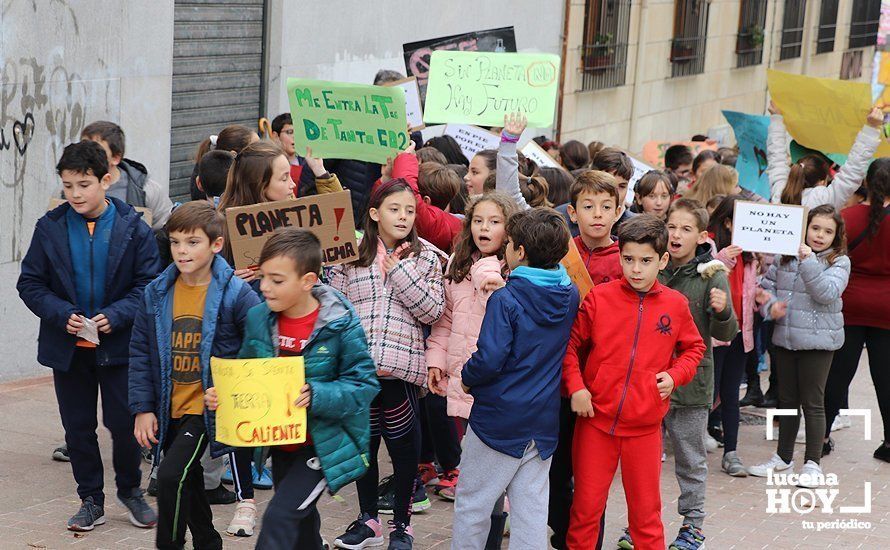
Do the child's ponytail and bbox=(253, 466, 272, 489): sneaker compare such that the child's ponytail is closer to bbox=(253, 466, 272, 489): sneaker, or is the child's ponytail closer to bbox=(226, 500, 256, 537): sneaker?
bbox=(253, 466, 272, 489): sneaker

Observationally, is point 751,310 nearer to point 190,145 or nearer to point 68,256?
point 68,256

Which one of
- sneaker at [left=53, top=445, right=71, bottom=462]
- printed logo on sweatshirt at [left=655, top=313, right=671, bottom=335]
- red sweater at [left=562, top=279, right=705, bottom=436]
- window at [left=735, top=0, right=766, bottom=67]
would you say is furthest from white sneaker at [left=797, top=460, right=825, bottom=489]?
window at [left=735, top=0, right=766, bottom=67]

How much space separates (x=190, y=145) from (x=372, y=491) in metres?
5.26

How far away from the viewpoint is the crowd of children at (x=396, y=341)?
4.88 m

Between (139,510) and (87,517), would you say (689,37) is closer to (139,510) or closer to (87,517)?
(139,510)

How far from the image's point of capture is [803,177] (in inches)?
344

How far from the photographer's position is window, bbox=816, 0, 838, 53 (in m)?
28.5

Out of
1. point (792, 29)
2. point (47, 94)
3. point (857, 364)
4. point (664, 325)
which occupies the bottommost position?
point (857, 364)

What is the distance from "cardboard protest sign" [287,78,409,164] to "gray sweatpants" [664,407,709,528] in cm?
215

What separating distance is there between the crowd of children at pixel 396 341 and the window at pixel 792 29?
2002 cm

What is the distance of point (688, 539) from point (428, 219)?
218cm

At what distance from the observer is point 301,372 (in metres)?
4.63

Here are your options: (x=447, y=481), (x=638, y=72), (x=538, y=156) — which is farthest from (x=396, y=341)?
(x=638, y=72)

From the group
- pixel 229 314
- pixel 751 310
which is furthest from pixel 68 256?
pixel 751 310
